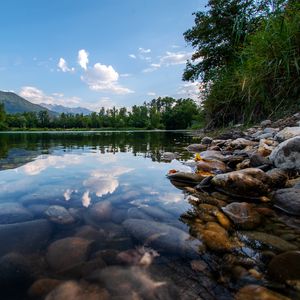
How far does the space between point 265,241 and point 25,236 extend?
175 centimetres

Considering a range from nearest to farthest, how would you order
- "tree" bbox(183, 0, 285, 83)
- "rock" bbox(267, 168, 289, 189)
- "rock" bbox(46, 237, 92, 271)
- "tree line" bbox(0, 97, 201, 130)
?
"rock" bbox(46, 237, 92, 271) → "rock" bbox(267, 168, 289, 189) → "tree" bbox(183, 0, 285, 83) → "tree line" bbox(0, 97, 201, 130)

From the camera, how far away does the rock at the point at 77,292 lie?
1183 millimetres

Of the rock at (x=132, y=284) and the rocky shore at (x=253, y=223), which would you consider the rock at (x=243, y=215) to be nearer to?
the rocky shore at (x=253, y=223)

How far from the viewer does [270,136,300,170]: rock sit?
9.98 ft

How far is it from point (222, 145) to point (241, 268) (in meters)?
5.66

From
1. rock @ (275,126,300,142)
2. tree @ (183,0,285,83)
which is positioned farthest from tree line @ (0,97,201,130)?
rock @ (275,126,300,142)

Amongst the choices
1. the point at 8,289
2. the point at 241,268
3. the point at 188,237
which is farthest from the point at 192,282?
the point at 8,289

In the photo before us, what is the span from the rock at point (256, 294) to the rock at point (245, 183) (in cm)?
159

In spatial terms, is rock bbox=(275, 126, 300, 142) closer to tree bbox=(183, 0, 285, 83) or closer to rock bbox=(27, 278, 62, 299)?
rock bbox=(27, 278, 62, 299)

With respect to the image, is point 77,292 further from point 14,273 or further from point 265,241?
point 265,241

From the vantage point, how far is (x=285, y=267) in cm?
134

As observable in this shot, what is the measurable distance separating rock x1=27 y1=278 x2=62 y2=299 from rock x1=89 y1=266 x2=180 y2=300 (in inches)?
7.6

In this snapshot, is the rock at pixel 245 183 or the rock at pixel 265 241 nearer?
the rock at pixel 265 241

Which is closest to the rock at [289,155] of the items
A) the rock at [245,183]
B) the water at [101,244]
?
the rock at [245,183]
